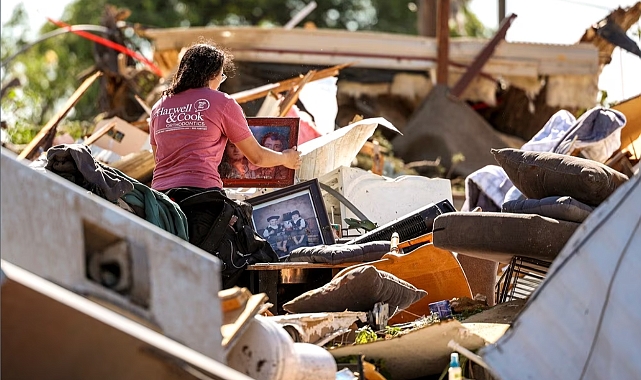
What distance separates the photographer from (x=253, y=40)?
16.2 metres

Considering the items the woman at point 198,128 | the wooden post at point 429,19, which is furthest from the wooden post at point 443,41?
the woman at point 198,128

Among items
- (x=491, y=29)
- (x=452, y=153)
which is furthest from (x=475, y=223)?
(x=491, y=29)

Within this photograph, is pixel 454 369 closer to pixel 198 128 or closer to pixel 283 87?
pixel 198 128

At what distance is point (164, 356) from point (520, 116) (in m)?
14.8

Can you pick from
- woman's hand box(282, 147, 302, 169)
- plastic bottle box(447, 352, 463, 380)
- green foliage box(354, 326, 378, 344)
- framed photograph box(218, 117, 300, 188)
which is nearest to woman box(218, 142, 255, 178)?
framed photograph box(218, 117, 300, 188)

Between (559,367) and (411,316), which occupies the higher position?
(411,316)

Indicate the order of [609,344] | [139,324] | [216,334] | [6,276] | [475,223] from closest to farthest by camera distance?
[6,276] → [139,324] → [216,334] → [609,344] → [475,223]

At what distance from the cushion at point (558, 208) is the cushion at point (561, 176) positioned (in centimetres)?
11

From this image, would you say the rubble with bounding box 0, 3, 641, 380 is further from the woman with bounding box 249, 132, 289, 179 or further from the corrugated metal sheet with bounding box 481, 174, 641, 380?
the woman with bounding box 249, 132, 289, 179

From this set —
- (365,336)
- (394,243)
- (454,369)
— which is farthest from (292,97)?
(454,369)

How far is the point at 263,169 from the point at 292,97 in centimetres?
231

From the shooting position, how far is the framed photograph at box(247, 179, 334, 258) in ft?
26.2

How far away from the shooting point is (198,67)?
712cm

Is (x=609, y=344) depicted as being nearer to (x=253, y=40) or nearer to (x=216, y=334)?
(x=216, y=334)
